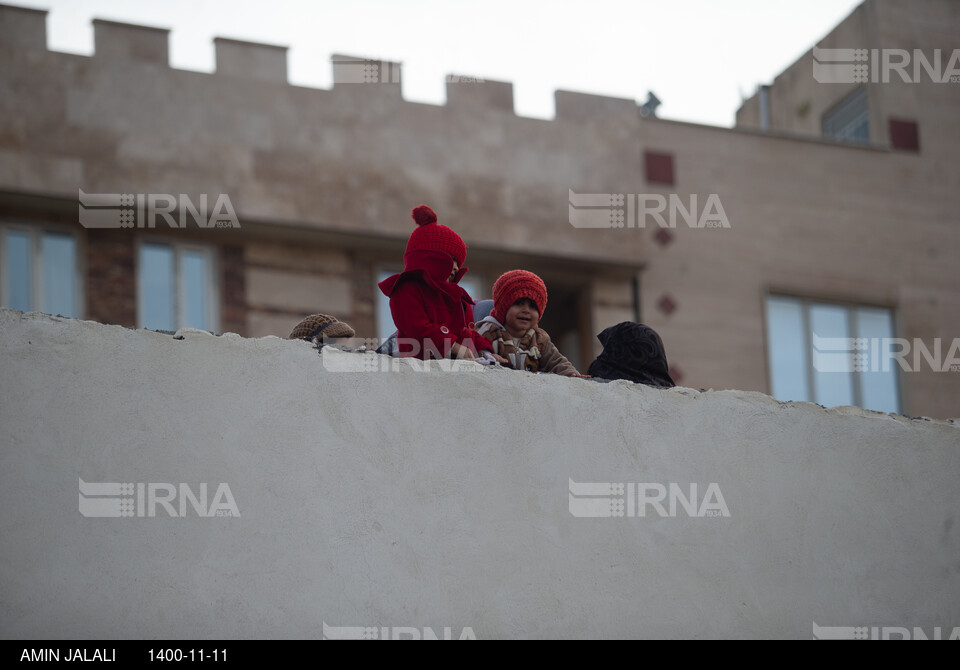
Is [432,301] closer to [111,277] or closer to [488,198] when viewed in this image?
[111,277]

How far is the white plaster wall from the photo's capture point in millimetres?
6113

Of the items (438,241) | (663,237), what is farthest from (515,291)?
(663,237)

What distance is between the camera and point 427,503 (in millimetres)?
6652

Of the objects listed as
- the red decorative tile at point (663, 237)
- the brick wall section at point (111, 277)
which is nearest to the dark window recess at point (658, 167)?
the red decorative tile at point (663, 237)

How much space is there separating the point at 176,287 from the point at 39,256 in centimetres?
142

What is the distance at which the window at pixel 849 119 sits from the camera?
21.5 metres

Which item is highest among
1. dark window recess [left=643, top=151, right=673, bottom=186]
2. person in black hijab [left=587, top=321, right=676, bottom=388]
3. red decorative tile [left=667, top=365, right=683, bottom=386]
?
dark window recess [left=643, top=151, right=673, bottom=186]

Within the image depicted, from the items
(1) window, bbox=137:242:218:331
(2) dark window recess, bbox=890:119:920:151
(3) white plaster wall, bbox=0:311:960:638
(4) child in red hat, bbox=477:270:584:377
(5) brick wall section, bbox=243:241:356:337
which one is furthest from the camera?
(2) dark window recess, bbox=890:119:920:151

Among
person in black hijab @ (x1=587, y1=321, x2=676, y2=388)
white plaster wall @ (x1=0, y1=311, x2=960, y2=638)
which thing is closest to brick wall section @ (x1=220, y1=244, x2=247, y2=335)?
person in black hijab @ (x1=587, y1=321, x2=676, y2=388)

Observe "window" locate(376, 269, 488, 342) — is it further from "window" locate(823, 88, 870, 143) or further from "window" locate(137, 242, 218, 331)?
"window" locate(823, 88, 870, 143)

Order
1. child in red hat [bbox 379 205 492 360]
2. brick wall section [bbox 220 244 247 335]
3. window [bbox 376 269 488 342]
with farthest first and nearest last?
1. window [bbox 376 269 488 342]
2. brick wall section [bbox 220 244 247 335]
3. child in red hat [bbox 379 205 492 360]

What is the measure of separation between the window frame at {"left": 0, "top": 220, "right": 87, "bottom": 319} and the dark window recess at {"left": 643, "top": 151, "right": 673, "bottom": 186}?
6602mm

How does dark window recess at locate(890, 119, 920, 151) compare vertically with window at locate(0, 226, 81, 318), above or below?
above

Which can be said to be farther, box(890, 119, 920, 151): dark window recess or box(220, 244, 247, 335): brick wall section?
box(890, 119, 920, 151): dark window recess
